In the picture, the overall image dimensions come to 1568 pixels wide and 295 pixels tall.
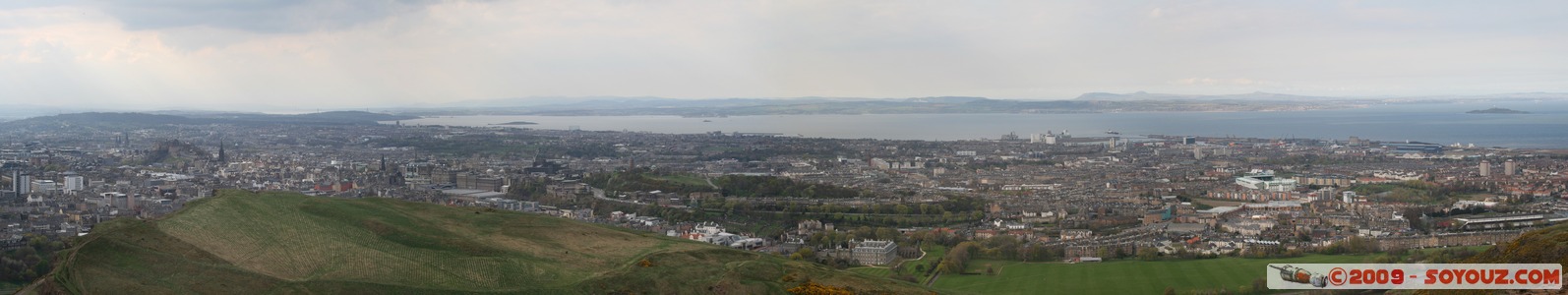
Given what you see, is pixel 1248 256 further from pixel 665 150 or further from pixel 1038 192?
pixel 665 150

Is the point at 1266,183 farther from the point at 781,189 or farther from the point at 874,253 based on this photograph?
the point at 874,253

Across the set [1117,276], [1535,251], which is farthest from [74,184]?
[1535,251]

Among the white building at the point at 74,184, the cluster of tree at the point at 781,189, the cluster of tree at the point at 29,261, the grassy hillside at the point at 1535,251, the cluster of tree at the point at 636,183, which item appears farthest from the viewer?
the cluster of tree at the point at 636,183

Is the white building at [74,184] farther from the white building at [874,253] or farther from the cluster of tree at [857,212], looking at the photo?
the white building at [874,253]

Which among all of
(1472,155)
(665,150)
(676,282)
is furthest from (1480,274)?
(665,150)

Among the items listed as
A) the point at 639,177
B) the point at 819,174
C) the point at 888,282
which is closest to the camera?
the point at 888,282

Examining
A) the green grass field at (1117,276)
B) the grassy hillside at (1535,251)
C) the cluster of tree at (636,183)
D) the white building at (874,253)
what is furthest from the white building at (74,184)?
the grassy hillside at (1535,251)
